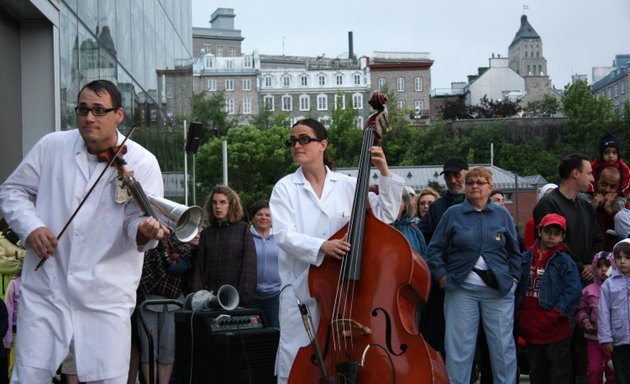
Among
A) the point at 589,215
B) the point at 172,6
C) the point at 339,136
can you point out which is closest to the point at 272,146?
the point at 339,136

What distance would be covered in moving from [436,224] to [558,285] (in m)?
1.51

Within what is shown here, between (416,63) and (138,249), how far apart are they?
459ft

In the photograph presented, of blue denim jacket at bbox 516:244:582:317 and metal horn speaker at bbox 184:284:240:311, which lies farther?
blue denim jacket at bbox 516:244:582:317

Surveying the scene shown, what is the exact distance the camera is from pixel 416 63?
143 meters

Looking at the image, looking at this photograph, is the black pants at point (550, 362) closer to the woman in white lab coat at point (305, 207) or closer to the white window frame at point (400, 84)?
the woman in white lab coat at point (305, 207)

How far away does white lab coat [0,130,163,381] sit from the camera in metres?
4.88

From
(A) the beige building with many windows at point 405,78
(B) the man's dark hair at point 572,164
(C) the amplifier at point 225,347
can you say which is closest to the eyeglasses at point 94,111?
(C) the amplifier at point 225,347

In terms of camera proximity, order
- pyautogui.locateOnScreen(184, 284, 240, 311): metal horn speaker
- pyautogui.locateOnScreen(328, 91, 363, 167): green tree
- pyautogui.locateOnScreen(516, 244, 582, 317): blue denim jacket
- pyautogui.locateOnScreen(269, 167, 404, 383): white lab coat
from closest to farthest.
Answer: pyautogui.locateOnScreen(269, 167, 404, 383): white lab coat, pyautogui.locateOnScreen(184, 284, 240, 311): metal horn speaker, pyautogui.locateOnScreen(516, 244, 582, 317): blue denim jacket, pyautogui.locateOnScreen(328, 91, 363, 167): green tree

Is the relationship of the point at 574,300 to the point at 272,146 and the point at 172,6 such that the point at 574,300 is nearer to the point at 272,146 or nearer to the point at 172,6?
the point at 172,6

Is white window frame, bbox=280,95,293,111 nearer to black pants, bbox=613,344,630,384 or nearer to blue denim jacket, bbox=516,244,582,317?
blue denim jacket, bbox=516,244,582,317

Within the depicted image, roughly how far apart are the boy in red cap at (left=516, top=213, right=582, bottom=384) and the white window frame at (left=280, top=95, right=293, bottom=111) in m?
126

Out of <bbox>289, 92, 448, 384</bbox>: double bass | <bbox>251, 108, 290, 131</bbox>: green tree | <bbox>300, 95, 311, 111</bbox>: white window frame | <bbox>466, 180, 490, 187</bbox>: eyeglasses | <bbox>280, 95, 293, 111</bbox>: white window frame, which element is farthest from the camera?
<bbox>300, 95, 311, 111</bbox>: white window frame

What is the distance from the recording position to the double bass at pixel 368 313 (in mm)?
6113

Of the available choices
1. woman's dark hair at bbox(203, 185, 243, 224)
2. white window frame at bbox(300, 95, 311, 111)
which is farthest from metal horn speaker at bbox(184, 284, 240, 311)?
white window frame at bbox(300, 95, 311, 111)
